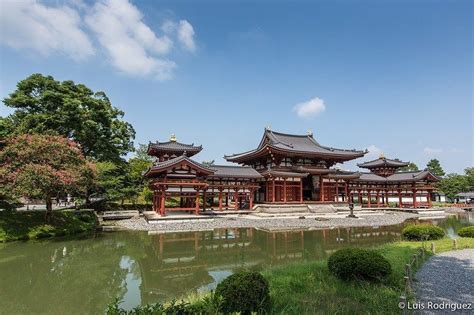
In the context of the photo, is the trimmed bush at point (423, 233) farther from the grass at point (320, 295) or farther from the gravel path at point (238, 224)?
the gravel path at point (238, 224)

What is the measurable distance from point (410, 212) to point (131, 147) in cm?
3575

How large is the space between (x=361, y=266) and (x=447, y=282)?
231 centimetres

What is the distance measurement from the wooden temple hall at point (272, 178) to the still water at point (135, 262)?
6.18 meters

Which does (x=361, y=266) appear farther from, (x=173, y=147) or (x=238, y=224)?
(x=173, y=147)

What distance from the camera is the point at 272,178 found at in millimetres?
29078

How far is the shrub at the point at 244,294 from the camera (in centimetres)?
525

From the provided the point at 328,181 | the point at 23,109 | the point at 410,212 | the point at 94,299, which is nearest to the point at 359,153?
the point at 328,181

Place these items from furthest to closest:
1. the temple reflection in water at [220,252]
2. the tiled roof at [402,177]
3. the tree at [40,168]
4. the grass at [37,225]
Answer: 1. the tiled roof at [402,177]
2. the grass at [37,225]
3. the tree at [40,168]
4. the temple reflection in water at [220,252]

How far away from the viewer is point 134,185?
31531 mm

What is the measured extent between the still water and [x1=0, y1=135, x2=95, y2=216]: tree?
118 inches

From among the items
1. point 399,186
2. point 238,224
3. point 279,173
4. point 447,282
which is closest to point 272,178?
point 279,173

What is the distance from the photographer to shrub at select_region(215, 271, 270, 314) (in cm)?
525

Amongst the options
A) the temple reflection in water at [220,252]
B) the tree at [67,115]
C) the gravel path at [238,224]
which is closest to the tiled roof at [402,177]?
the gravel path at [238,224]

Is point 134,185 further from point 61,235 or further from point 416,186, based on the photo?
point 416,186
